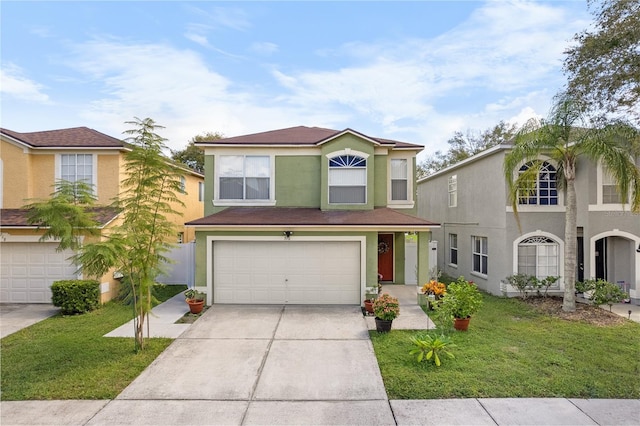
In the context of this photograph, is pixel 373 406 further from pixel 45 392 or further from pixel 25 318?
pixel 25 318

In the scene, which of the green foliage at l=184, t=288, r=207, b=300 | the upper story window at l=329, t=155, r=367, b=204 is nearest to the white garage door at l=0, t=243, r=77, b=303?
the green foliage at l=184, t=288, r=207, b=300

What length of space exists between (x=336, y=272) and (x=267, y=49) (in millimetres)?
8523

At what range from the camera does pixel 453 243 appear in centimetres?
1748

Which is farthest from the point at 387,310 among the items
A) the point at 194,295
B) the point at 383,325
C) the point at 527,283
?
the point at 527,283

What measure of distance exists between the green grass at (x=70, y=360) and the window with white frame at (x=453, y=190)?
14097 mm

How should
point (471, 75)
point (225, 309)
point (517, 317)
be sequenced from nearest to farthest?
1. point (517, 317)
2. point (225, 309)
3. point (471, 75)

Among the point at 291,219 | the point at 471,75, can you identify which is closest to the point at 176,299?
the point at 291,219

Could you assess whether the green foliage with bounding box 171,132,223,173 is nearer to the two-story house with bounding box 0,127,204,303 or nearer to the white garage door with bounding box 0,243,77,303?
the two-story house with bounding box 0,127,204,303

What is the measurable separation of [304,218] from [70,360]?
7.24 m

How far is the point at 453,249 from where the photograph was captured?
17438 millimetres

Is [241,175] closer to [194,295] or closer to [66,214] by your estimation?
[194,295]

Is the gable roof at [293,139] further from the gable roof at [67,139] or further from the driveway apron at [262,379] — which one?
the driveway apron at [262,379]

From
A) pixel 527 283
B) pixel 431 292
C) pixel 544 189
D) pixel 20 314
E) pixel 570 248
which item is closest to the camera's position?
pixel 570 248

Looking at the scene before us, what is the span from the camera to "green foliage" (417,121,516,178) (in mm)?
33438
